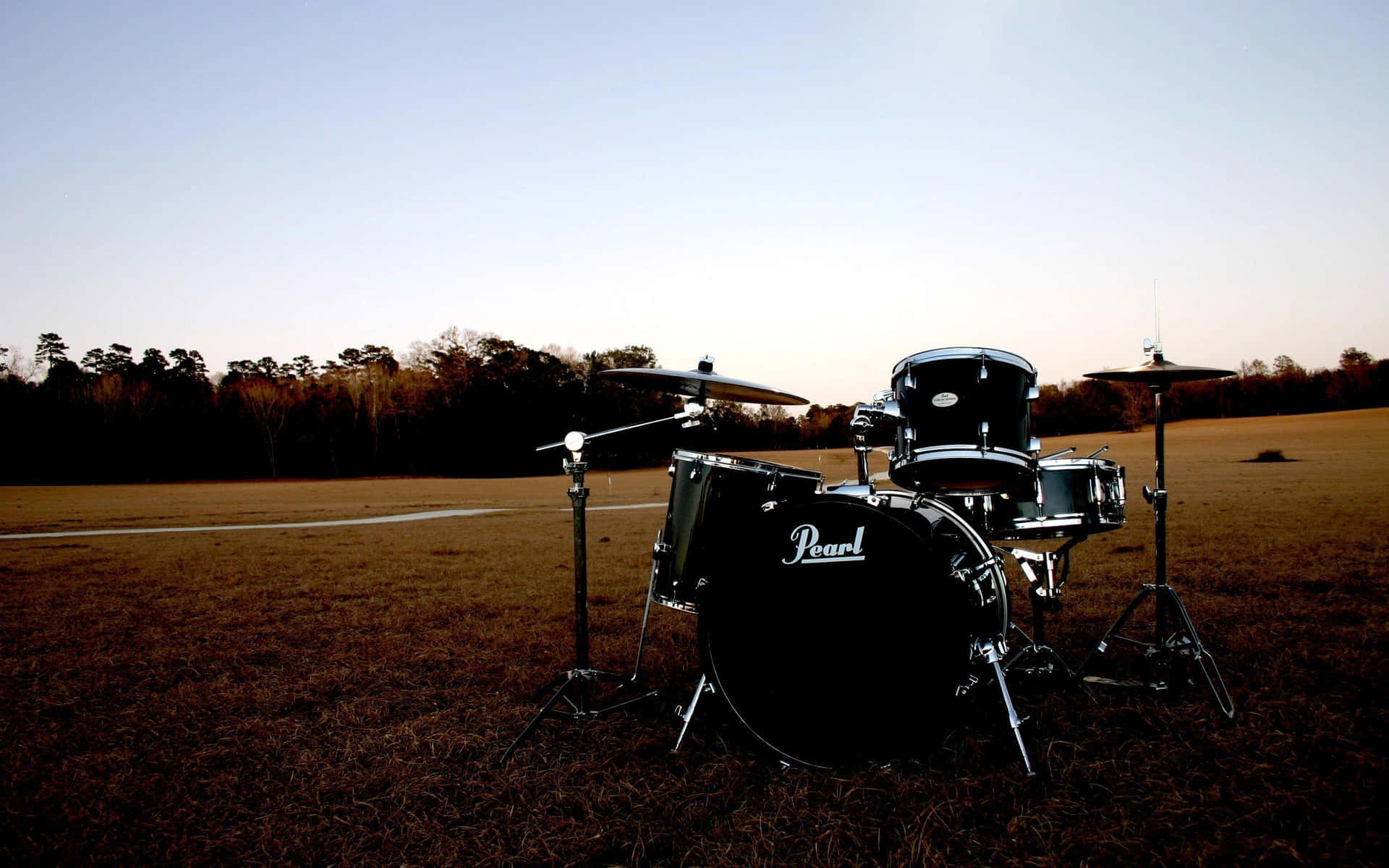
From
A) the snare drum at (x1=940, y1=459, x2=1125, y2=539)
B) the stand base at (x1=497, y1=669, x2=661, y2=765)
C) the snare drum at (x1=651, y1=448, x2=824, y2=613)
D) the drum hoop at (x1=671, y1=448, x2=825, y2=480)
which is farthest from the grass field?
the drum hoop at (x1=671, y1=448, x2=825, y2=480)

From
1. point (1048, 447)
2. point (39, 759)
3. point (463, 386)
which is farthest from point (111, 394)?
point (1048, 447)

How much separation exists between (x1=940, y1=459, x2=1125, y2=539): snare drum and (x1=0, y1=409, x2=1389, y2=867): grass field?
0.98 metres

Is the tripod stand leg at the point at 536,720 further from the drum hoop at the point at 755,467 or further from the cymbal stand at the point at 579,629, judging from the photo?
the drum hoop at the point at 755,467

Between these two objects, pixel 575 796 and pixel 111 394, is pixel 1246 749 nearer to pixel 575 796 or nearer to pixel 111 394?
pixel 575 796

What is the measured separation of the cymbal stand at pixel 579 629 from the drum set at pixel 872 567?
0.02 metres

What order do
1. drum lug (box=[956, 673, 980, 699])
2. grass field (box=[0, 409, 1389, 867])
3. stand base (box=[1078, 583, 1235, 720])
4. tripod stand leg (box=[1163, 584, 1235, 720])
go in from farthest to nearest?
stand base (box=[1078, 583, 1235, 720])
tripod stand leg (box=[1163, 584, 1235, 720])
drum lug (box=[956, 673, 980, 699])
grass field (box=[0, 409, 1389, 867])

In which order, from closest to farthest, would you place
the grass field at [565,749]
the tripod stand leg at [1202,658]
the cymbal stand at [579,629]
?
the grass field at [565,749]
the cymbal stand at [579,629]
the tripod stand leg at [1202,658]

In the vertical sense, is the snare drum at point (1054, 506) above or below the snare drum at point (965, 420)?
below

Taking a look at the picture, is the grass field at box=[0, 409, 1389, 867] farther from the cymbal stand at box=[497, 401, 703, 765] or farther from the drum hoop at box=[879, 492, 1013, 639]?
the drum hoop at box=[879, 492, 1013, 639]

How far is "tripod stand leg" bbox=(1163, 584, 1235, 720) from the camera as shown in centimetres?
387

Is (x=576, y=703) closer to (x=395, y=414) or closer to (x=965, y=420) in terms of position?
(x=965, y=420)


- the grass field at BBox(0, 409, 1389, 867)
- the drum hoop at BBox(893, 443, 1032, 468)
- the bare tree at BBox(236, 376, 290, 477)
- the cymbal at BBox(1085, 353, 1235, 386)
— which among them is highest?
the bare tree at BBox(236, 376, 290, 477)

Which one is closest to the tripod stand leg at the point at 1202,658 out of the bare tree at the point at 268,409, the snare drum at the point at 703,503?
the snare drum at the point at 703,503

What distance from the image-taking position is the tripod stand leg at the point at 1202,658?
3.87 meters
